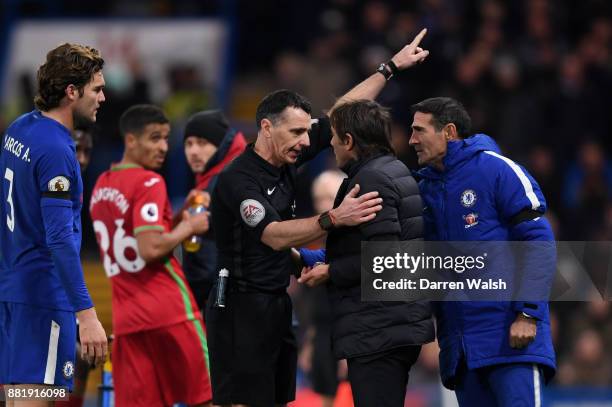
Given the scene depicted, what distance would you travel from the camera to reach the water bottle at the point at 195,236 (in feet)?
22.9

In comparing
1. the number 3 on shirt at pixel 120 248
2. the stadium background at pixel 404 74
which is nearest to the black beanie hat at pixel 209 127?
the number 3 on shirt at pixel 120 248

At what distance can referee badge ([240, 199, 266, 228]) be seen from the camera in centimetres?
593

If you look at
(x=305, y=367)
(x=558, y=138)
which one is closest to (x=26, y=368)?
(x=305, y=367)

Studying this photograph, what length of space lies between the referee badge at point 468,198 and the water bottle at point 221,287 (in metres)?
1.30

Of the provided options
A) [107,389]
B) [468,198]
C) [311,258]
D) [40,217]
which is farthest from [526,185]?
[107,389]

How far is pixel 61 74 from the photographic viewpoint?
5.66 m

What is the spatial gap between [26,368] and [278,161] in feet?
5.54

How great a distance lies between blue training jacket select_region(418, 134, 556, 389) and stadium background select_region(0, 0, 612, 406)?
172 inches

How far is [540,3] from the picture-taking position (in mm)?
13586

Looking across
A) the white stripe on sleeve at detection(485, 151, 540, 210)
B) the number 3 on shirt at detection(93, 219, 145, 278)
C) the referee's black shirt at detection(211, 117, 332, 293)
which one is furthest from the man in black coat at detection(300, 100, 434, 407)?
the number 3 on shirt at detection(93, 219, 145, 278)

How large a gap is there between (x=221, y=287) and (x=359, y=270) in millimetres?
841

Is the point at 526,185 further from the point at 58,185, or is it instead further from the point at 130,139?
the point at 130,139

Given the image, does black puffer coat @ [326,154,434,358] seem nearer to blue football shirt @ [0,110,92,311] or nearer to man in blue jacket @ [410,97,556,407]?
man in blue jacket @ [410,97,556,407]

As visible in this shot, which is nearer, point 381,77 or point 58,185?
point 58,185
